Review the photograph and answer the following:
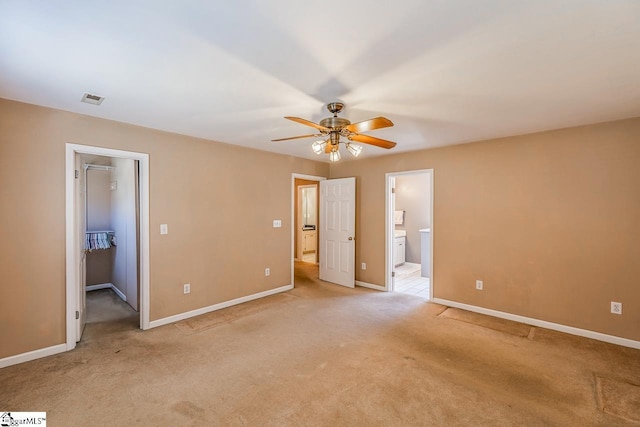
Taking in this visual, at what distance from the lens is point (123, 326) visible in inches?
142

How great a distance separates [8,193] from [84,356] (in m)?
1.68

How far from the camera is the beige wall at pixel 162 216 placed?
8.80ft

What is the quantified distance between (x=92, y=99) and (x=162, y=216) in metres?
1.48

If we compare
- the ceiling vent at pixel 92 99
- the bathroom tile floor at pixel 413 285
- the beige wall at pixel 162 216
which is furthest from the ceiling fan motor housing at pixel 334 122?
the bathroom tile floor at pixel 413 285

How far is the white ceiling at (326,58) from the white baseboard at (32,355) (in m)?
2.36

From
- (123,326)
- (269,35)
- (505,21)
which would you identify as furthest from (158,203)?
(505,21)

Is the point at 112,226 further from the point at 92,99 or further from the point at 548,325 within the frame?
the point at 548,325

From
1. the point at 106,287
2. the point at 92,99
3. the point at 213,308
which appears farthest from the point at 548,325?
the point at 106,287

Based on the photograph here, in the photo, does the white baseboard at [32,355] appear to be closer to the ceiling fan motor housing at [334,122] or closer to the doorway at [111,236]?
the doorway at [111,236]

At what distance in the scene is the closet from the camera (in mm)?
4168

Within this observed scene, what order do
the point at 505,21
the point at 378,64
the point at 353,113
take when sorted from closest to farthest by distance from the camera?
1. the point at 505,21
2. the point at 378,64
3. the point at 353,113

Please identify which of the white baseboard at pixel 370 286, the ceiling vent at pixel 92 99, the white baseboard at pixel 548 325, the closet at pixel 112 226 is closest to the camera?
the ceiling vent at pixel 92 99

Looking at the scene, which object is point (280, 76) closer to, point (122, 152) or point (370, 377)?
point (122, 152)

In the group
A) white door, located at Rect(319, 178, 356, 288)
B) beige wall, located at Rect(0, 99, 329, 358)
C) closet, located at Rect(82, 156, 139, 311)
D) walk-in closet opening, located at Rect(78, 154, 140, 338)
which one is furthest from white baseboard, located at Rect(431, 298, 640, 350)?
closet, located at Rect(82, 156, 139, 311)
